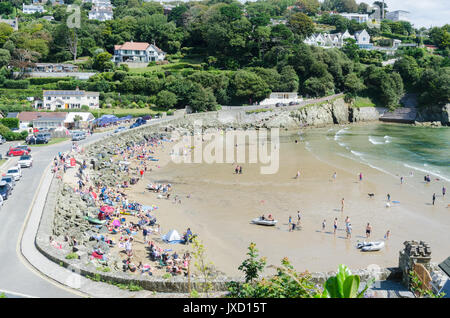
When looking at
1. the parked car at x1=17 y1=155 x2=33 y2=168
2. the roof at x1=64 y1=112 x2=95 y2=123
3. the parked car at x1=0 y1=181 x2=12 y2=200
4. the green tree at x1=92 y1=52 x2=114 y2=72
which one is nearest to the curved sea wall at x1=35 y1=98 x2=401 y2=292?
the parked car at x1=0 y1=181 x2=12 y2=200

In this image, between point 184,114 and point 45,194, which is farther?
point 184,114

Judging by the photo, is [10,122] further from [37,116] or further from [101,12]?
[101,12]

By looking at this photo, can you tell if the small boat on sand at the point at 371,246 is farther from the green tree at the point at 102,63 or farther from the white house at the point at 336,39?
the white house at the point at 336,39

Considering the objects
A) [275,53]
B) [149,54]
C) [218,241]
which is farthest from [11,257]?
[149,54]

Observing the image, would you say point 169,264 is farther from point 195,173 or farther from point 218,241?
point 195,173

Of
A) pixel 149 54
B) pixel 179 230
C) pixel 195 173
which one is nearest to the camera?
pixel 179 230

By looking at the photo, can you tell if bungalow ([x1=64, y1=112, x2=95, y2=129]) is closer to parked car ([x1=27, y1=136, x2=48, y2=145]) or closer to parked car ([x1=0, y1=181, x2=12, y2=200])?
parked car ([x1=27, y1=136, x2=48, y2=145])

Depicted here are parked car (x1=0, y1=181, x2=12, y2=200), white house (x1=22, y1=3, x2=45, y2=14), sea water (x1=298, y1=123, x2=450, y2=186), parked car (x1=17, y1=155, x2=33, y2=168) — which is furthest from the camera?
white house (x1=22, y1=3, x2=45, y2=14)

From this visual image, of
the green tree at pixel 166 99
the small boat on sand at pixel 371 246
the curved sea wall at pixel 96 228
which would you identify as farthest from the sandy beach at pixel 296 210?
the green tree at pixel 166 99
